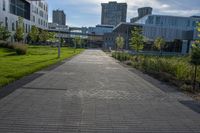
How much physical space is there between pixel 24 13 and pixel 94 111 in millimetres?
68913

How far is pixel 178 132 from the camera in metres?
5.32

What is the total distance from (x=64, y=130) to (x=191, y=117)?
142 inches

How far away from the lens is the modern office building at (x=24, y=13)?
176 feet

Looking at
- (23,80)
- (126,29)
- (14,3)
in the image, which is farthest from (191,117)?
(126,29)

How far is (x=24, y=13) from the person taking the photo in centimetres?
6944

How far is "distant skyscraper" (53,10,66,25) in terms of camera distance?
131950 millimetres

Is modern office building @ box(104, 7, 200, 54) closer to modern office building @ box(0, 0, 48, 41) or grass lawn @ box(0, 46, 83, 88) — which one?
modern office building @ box(0, 0, 48, 41)

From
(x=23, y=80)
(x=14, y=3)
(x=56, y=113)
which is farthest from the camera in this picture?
(x=14, y=3)

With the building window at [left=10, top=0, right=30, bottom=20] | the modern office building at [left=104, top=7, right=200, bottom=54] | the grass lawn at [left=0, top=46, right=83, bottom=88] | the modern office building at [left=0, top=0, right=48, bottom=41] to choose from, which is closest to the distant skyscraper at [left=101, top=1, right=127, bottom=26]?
the modern office building at [left=0, top=0, right=48, bottom=41]

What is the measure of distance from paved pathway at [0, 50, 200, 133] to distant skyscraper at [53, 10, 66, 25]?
124600 mm

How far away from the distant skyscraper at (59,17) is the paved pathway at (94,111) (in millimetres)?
124600

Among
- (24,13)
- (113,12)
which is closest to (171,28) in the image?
(24,13)

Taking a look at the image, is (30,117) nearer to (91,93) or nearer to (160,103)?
(91,93)

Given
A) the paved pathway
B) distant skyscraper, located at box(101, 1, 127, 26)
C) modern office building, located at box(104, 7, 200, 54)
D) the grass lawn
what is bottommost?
the paved pathway
